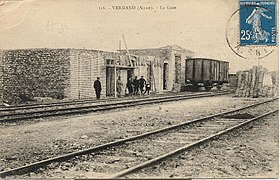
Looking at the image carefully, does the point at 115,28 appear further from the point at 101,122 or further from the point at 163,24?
the point at 101,122

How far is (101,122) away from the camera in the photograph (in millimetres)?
2754

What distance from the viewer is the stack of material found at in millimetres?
2740

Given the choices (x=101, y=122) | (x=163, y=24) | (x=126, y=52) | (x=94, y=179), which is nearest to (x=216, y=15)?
(x=163, y=24)

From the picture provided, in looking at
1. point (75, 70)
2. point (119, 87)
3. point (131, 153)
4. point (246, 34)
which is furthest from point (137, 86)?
point (246, 34)

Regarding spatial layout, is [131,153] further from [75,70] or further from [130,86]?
[75,70]

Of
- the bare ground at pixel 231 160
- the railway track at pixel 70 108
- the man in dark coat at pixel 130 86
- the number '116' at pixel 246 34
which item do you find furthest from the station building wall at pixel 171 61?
the bare ground at pixel 231 160

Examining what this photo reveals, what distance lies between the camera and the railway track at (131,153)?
2.26 metres

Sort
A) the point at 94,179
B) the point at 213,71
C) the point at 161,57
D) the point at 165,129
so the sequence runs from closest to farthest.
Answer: the point at 94,179 < the point at 165,129 < the point at 161,57 < the point at 213,71

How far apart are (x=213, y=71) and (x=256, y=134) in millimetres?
918

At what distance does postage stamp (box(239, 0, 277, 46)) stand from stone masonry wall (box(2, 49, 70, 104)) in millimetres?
1292

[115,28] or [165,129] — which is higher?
[115,28]

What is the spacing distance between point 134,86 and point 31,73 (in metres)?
0.79

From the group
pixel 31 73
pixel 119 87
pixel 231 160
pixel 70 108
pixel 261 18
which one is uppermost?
pixel 261 18

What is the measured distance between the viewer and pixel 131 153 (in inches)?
95.6
